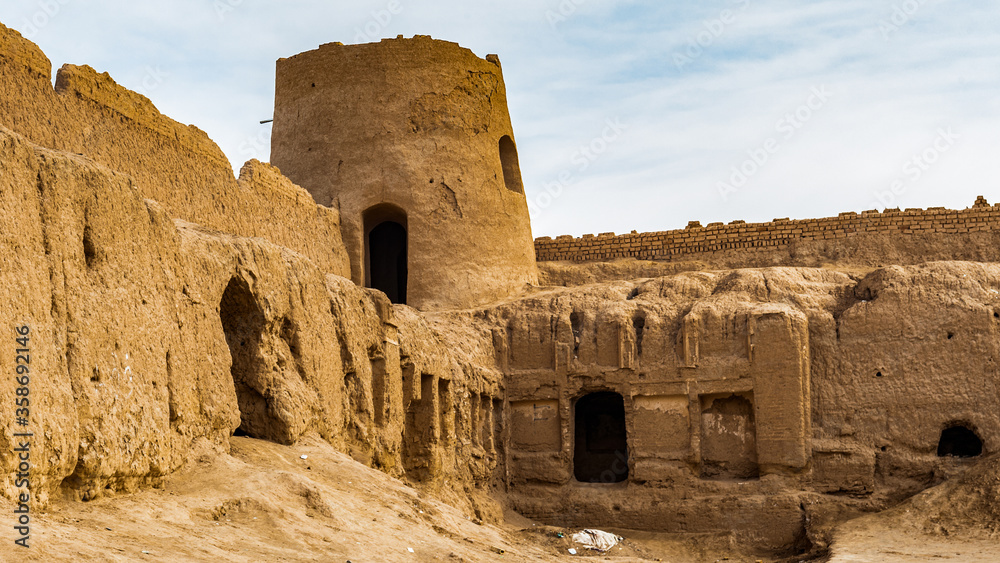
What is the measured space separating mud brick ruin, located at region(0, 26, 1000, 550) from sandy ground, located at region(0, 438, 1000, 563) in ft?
1.27

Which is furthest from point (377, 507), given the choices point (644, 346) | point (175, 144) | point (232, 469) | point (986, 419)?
point (986, 419)

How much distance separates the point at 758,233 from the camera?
21.8m

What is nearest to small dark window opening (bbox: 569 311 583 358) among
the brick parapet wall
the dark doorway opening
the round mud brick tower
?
the dark doorway opening

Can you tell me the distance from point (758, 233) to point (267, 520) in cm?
1435

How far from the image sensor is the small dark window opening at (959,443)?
1869cm

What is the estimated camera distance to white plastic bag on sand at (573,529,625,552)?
16.5 metres

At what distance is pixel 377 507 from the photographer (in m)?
10.8

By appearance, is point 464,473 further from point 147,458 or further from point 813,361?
point 147,458

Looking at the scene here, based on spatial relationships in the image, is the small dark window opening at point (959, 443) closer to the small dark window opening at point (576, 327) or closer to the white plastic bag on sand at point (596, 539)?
the white plastic bag on sand at point (596, 539)

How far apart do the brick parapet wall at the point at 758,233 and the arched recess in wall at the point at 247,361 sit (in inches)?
449

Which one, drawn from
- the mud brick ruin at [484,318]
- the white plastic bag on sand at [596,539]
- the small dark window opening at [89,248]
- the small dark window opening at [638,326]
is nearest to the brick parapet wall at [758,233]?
the mud brick ruin at [484,318]

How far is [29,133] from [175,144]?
9.13 feet

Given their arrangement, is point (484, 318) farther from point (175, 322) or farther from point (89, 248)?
point (89, 248)

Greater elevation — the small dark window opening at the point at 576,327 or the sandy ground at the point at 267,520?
the small dark window opening at the point at 576,327
